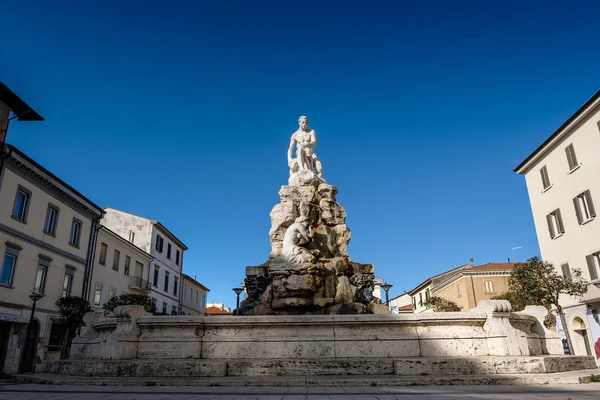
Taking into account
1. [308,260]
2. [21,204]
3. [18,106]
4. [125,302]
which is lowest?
[308,260]

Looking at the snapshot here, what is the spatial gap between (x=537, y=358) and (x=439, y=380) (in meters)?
1.97

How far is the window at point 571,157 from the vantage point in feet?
79.7

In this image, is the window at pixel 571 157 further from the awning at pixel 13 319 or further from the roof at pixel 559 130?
the awning at pixel 13 319

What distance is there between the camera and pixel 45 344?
2200cm

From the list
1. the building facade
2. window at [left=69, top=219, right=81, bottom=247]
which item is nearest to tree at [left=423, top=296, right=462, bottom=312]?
the building facade

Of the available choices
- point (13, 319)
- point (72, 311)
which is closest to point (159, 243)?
point (72, 311)

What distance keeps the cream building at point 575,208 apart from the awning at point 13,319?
28.2 meters

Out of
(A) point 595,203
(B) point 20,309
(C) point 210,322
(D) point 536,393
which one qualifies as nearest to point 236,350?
(C) point 210,322

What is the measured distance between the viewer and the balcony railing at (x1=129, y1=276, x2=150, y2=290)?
35.4 meters

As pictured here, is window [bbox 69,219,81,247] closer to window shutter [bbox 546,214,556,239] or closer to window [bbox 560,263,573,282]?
window [bbox 560,263,573,282]

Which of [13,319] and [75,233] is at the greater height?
Answer: [75,233]

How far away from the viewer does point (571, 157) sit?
24609 millimetres

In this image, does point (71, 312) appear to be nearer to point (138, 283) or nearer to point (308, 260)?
point (308, 260)

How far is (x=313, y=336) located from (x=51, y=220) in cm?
2171
